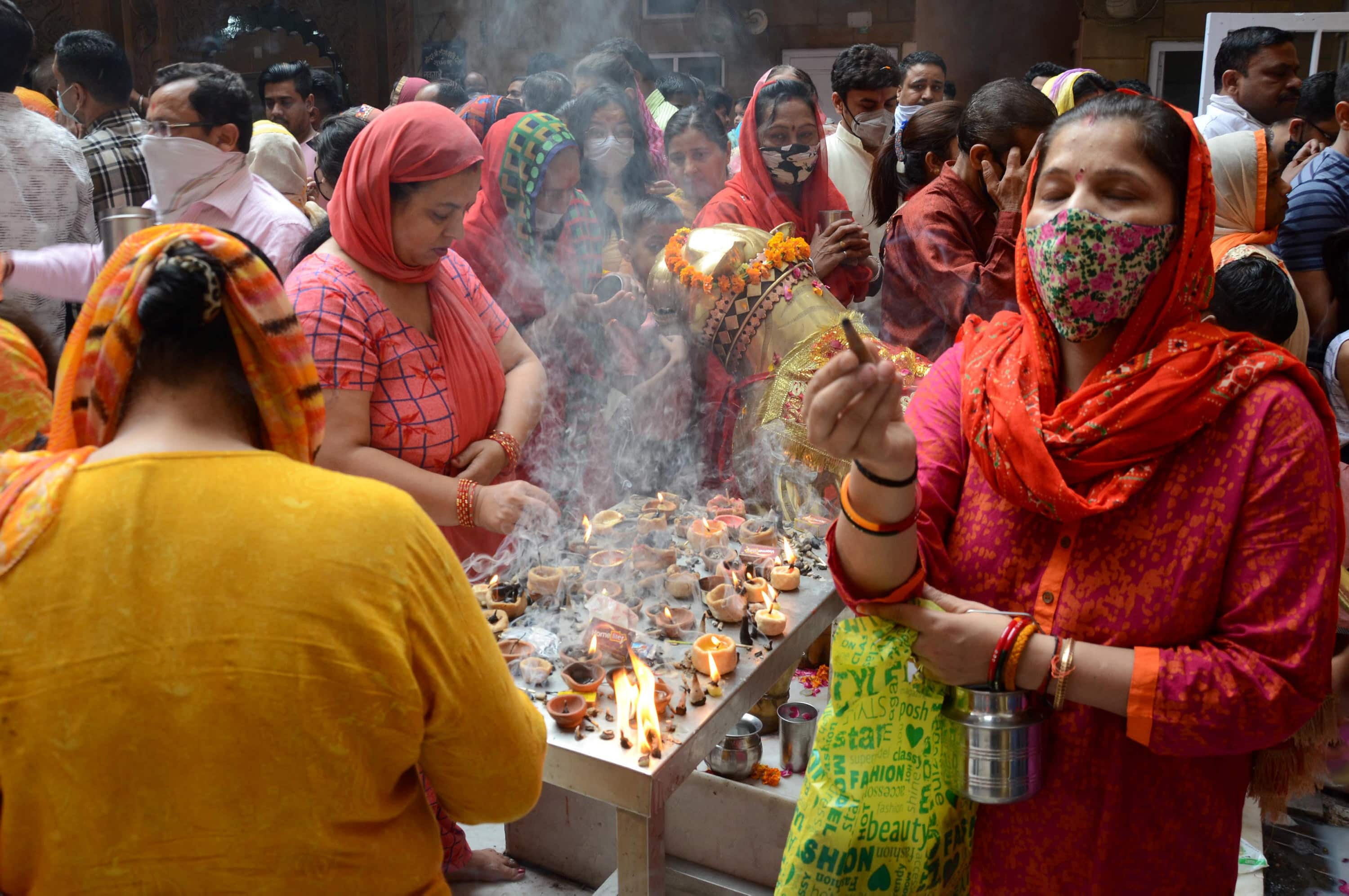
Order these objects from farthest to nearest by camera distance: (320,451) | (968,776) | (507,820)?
(320,451)
(968,776)
(507,820)

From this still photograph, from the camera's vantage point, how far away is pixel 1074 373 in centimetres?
169

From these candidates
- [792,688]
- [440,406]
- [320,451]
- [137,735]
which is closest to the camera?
[137,735]

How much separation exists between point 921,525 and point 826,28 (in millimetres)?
12842

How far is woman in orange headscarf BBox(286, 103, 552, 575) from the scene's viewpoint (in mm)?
2445

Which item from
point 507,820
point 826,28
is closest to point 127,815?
point 507,820

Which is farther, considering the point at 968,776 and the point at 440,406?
the point at 440,406

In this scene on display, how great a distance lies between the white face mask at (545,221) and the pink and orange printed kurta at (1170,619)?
2558 millimetres

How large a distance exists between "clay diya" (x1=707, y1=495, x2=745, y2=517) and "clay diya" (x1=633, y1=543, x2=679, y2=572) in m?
0.38

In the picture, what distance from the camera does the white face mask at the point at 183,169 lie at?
340 centimetres

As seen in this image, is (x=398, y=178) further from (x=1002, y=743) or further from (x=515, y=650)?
(x=1002, y=743)

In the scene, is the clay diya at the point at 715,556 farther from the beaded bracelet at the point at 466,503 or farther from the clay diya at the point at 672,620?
the beaded bracelet at the point at 466,503

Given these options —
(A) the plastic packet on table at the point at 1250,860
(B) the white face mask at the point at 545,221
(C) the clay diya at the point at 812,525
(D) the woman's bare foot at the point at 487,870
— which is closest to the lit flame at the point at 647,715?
(C) the clay diya at the point at 812,525

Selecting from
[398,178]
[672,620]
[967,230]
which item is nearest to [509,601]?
[672,620]

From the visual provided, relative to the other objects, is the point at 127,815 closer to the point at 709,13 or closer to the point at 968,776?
the point at 968,776
